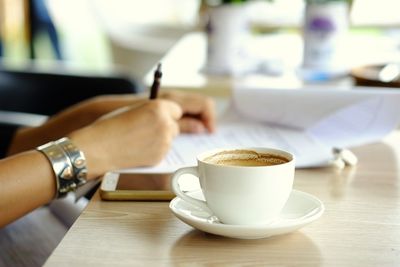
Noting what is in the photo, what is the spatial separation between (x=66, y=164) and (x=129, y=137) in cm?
12

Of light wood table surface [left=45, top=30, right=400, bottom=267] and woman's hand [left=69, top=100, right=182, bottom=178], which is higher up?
woman's hand [left=69, top=100, right=182, bottom=178]

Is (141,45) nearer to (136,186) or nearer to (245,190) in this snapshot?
(136,186)

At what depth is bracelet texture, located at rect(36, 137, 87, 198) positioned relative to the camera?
0.92 m

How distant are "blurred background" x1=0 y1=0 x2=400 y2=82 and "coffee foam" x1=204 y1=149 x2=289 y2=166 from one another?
2.88ft

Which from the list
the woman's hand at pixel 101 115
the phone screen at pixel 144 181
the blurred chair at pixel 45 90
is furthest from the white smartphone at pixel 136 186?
the blurred chair at pixel 45 90

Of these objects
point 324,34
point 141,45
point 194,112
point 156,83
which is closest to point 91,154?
point 156,83

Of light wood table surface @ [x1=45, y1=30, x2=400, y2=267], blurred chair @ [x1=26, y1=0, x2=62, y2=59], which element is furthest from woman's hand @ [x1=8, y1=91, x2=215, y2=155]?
blurred chair @ [x1=26, y1=0, x2=62, y2=59]

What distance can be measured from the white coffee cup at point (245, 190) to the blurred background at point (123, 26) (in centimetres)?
93

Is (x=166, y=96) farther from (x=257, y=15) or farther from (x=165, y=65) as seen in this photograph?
(x=257, y=15)

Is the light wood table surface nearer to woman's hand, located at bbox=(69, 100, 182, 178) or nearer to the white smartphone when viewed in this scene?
the white smartphone

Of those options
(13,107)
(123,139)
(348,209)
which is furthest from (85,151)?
(13,107)

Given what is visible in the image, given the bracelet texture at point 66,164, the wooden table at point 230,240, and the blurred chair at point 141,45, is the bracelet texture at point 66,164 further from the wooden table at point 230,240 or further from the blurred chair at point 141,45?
the blurred chair at point 141,45

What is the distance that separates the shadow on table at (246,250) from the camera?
2.15 ft

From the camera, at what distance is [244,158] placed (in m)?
0.75
